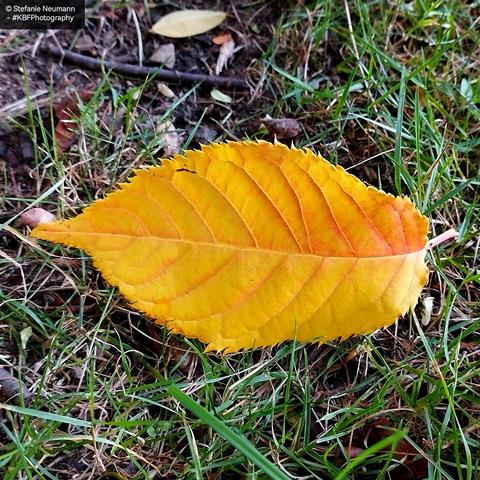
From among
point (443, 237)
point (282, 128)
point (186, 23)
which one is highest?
point (186, 23)

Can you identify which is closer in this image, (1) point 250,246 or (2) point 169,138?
(1) point 250,246

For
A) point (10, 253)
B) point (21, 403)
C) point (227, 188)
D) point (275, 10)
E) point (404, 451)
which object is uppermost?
point (275, 10)

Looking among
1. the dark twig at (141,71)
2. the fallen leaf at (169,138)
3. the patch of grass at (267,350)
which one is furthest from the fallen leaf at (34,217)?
the dark twig at (141,71)

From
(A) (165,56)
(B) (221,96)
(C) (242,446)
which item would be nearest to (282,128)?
(B) (221,96)

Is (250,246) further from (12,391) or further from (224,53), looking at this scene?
(224,53)

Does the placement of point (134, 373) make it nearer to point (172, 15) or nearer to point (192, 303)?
point (192, 303)

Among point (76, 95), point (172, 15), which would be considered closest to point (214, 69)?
point (172, 15)

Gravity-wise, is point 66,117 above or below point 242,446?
above
